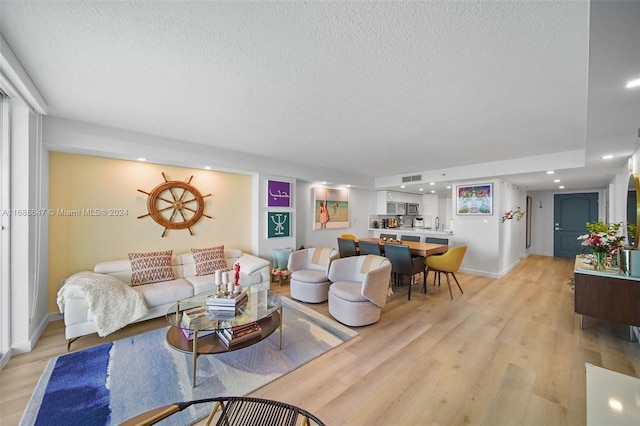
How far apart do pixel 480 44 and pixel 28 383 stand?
417cm

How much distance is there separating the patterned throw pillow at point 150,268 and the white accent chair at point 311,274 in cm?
177

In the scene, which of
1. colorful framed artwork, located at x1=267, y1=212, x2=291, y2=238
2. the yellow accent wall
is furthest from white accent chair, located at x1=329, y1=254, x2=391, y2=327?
the yellow accent wall

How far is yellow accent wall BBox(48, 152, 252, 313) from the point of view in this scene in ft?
10.1

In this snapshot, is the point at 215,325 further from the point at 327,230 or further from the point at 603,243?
the point at 327,230

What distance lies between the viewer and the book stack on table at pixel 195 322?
204 centimetres

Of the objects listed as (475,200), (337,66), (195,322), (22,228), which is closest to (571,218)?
(475,200)

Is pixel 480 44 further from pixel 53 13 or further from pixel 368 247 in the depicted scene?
pixel 368 247

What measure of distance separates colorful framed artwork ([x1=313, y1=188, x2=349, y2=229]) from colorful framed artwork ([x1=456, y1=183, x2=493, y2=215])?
2761 millimetres

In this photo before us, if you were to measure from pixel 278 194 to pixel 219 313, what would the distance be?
289 centimetres

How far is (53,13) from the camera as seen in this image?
4.42 feet

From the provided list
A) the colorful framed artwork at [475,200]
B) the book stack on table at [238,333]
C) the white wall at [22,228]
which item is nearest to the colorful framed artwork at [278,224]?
the book stack on table at [238,333]

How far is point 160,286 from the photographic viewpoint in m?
3.07

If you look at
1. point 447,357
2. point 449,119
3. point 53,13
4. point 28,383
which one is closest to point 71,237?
point 28,383

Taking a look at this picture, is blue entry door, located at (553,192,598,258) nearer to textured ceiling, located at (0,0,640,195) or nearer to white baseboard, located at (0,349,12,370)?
textured ceiling, located at (0,0,640,195)
